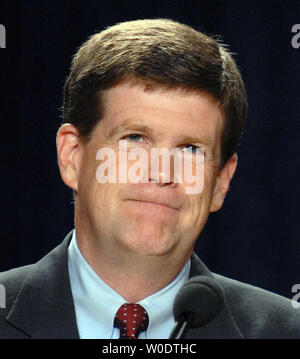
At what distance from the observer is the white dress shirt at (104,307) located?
6.26 ft

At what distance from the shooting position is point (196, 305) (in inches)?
61.4

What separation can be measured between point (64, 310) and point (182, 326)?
0.48m

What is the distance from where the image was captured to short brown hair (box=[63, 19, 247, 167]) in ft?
6.34

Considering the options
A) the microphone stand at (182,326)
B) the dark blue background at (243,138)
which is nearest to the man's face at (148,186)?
the microphone stand at (182,326)

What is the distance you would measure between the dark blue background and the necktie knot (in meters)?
1.06

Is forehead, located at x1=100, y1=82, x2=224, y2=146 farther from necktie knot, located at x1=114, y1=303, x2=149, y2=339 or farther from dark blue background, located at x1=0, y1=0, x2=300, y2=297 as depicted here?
dark blue background, located at x1=0, y1=0, x2=300, y2=297

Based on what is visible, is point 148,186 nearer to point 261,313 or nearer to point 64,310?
point 64,310

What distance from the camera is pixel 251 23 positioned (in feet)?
9.77

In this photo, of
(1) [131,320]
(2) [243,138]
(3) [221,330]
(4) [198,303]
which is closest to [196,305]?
(4) [198,303]

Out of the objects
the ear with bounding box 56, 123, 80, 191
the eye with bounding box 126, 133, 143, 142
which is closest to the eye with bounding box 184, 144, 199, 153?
the eye with bounding box 126, 133, 143, 142

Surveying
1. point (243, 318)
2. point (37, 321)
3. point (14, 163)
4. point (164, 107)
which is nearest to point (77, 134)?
point (164, 107)

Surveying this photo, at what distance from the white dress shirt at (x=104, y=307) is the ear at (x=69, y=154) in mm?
212

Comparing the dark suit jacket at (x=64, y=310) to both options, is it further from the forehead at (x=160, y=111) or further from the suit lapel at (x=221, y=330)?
the forehead at (x=160, y=111)
